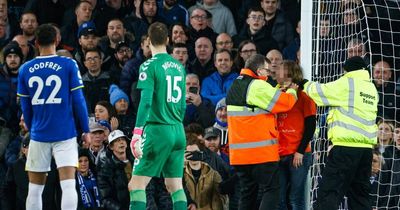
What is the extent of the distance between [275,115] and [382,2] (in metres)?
5.36

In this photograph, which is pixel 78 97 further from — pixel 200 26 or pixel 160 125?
pixel 200 26

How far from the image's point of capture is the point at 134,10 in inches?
780

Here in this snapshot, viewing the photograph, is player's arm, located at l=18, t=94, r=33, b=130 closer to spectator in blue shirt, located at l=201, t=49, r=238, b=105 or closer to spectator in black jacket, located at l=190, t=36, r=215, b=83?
spectator in blue shirt, located at l=201, t=49, r=238, b=105

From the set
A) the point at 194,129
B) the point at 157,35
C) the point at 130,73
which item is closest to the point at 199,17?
the point at 130,73

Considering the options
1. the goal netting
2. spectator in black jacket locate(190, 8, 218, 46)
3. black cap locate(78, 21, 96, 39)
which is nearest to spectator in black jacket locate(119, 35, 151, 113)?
black cap locate(78, 21, 96, 39)

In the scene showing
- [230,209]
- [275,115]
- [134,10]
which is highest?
[134,10]

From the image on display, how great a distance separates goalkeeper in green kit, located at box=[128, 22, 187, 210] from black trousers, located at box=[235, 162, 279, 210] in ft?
3.41

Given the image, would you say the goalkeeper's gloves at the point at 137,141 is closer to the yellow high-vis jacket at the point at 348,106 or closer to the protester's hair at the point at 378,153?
the yellow high-vis jacket at the point at 348,106

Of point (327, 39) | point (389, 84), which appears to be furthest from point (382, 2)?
point (327, 39)

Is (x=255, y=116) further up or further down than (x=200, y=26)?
further down

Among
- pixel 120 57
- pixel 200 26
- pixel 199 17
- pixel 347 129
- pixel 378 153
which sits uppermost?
pixel 199 17

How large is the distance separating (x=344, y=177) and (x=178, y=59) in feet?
15.1

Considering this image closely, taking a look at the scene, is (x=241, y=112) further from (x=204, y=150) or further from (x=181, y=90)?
Result: (x=204, y=150)

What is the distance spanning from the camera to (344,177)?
545 inches
